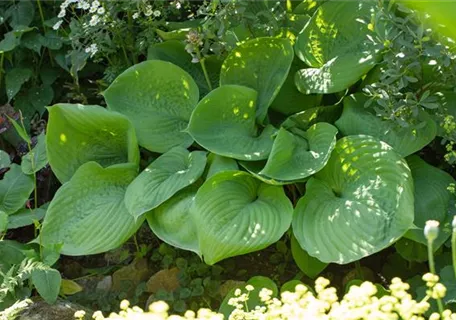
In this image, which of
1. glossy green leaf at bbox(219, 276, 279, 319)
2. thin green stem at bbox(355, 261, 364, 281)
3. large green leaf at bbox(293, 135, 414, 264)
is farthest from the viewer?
thin green stem at bbox(355, 261, 364, 281)

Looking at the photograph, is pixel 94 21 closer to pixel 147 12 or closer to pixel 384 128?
pixel 147 12

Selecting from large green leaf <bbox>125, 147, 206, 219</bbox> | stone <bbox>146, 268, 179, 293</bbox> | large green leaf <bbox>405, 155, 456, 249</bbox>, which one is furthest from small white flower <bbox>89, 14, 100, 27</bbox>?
large green leaf <bbox>405, 155, 456, 249</bbox>

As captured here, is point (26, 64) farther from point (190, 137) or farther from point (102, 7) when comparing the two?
point (190, 137)

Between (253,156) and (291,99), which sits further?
(291,99)

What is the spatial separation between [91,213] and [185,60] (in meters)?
0.68

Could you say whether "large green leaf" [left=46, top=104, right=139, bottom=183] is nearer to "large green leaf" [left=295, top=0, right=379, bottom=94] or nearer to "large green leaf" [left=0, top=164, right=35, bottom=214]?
"large green leaf" [left=0, top=164, right=35, bottom=214]

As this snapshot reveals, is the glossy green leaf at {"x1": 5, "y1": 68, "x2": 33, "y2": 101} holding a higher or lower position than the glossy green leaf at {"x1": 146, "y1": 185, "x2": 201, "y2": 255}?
higher

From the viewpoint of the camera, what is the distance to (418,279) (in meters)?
2.09

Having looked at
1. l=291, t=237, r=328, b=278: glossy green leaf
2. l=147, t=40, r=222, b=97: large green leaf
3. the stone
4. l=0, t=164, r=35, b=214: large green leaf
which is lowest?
the stone

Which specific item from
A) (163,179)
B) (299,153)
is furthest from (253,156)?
(163,179)

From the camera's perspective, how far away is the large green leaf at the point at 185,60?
251 cm

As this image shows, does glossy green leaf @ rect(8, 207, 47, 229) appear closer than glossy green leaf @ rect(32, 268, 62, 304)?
→ No

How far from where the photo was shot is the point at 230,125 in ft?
7.34

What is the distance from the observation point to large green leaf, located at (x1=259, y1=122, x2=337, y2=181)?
2.03 metres
